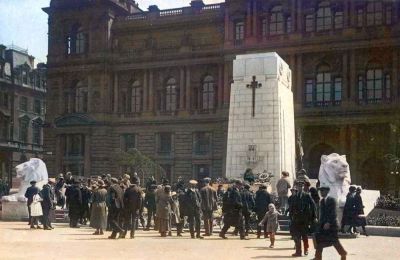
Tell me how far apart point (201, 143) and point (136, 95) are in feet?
27.2

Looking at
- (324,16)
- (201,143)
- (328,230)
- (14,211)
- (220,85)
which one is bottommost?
(14,211)

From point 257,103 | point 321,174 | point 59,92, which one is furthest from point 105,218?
point 59,92

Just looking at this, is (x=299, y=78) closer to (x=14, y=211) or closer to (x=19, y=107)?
(x=14, y=211)

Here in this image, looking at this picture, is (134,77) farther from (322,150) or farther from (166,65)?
(322,150)

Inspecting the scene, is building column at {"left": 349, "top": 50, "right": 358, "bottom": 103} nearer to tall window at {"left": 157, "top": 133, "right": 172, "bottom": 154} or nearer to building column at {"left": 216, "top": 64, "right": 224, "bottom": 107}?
building column at {"left": 216, "top": 64, "right": 224, "bottom": 107}

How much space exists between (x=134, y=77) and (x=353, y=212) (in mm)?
39608

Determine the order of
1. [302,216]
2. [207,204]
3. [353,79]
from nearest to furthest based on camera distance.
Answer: [302,216]
[207,204]
[353,79]

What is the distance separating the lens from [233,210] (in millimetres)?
19469

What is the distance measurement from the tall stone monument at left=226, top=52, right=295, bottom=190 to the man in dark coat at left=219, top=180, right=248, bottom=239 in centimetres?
757

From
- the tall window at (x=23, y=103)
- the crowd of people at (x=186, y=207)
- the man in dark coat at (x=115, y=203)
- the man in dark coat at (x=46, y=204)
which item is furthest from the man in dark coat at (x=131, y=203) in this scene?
the tall window at (x=23, y=103)

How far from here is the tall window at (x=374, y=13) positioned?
1901 inches

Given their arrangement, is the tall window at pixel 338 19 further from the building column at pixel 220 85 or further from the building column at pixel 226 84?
the building column at pixel 220 85

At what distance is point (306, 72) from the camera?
165ft

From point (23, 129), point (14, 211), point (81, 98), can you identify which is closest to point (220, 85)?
point (81, 98)
